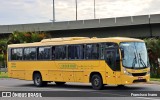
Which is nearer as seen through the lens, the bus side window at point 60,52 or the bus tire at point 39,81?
the bus side window at point 60,52

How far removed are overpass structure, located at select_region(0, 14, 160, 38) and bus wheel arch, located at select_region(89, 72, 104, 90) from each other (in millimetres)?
30343

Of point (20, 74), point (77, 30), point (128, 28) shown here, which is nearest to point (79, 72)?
point (20, 74)

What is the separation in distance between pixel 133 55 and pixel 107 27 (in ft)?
117

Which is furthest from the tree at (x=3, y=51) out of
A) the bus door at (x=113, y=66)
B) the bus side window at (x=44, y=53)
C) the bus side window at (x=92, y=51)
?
the bus door at (x=113, y=66)

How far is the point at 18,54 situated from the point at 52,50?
3.88 m

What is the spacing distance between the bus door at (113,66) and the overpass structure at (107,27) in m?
30.8

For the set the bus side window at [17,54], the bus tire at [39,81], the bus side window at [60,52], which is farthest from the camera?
the bus side window at [17,54]

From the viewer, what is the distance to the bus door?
2212 cm

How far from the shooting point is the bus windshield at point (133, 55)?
2219 centimetres

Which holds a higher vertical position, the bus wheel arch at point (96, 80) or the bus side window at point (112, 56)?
the bus side window at point (112, 56)

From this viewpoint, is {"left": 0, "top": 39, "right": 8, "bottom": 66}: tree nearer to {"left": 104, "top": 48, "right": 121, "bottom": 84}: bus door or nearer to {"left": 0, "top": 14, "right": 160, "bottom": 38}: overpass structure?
{"left": 0, "top": 14, "right": 160, "bottom": 38}: overpass structure

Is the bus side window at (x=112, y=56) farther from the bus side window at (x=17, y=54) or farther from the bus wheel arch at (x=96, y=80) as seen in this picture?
the bus side window at (x=17, y=54)

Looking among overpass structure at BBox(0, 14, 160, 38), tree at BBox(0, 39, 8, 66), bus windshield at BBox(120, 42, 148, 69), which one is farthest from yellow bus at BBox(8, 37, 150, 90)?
tree at BBox(0, 39, 8, 66)

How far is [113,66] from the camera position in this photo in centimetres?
2234
